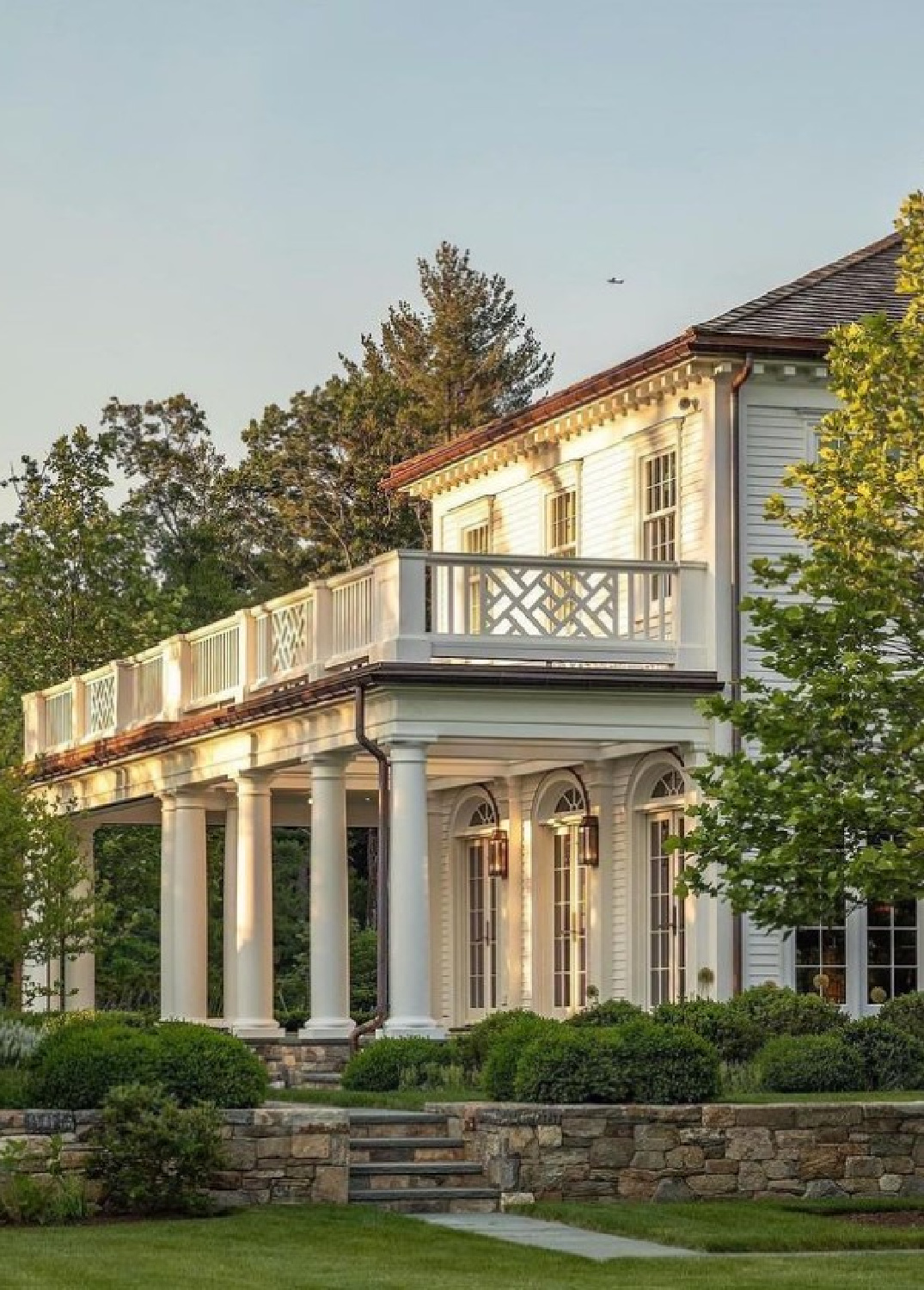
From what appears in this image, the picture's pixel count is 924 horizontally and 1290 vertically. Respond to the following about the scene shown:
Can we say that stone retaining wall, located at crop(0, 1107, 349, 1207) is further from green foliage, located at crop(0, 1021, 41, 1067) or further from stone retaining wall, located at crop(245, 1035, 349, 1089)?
stone retaining wall, located at crop(245, 1035, 349, 1089)

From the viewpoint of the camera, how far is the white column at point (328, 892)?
29203mm

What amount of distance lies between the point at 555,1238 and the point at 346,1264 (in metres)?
2.14

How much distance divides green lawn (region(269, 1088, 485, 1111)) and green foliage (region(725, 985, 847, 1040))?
3.14 meters

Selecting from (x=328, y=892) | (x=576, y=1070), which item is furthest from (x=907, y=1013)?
A: (x=328, y=892)

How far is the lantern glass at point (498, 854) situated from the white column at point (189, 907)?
11.4ft

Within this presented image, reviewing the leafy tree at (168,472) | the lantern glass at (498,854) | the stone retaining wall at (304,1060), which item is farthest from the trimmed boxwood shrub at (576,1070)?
the leafy tree at (168,472)

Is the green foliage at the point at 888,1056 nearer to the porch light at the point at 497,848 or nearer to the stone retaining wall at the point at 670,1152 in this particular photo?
the stone retaining wall at the point at 670,1152

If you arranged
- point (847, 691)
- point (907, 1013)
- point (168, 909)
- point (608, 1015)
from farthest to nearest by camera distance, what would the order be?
point (168, 909), point (608, 1015), point (907, 1013), point (847, 691)

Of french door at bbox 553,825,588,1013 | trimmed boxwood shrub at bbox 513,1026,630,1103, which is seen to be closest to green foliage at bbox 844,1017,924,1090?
trimmed boxwood shrub at bbox 513,1026,630,1103

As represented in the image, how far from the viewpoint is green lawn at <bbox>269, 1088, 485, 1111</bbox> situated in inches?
890

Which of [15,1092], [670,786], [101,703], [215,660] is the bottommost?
[15,1092]

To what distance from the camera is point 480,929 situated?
35.0 metres

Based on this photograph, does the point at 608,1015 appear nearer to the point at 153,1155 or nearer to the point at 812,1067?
the point at 812,1067

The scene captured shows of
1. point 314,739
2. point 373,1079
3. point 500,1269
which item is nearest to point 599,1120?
point 500,1269
